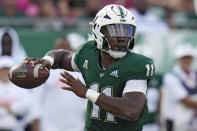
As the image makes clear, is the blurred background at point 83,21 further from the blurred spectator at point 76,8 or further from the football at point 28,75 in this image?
the football at point 28,75

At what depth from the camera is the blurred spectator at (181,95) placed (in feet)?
28.6

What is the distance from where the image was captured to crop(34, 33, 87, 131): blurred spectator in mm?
8422

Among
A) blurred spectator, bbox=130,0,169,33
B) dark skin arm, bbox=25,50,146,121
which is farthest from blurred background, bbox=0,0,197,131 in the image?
dark skin arm, bbox=25,50,146,121

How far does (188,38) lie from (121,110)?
15.6ft

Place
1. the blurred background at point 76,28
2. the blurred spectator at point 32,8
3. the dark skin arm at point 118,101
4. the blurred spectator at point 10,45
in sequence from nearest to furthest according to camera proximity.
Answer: the dark skin arm at point 118,101
the blurred spectator at point 10,45
the blurred background at point 76,28
the blurred spectator at point 32,8

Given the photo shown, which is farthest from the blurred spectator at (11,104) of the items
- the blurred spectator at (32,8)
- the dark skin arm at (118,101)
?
the dark skin arm at (118,101)

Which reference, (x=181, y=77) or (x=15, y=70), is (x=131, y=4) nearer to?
(x=181, y=77)

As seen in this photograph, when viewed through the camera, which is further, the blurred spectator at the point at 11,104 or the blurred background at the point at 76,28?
the blurred background at the point at 76,28

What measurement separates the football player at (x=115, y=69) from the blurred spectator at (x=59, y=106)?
2.74 meters

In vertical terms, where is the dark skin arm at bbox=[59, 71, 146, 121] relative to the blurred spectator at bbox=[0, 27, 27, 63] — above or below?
above

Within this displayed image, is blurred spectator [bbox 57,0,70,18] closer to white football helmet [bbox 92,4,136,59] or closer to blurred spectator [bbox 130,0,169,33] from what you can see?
blurred spectator [bbox 130,0,169,33]

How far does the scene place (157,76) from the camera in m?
9.52

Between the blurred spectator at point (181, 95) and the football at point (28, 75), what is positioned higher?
the football at point (28, 75)

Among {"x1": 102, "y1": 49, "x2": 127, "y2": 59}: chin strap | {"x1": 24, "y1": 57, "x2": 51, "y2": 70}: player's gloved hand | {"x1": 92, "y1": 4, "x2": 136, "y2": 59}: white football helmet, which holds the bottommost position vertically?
{"x1": 24, "y1": 57, "x2": 51, "y2": 70}: player's gloved hand
